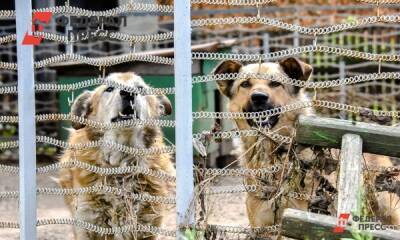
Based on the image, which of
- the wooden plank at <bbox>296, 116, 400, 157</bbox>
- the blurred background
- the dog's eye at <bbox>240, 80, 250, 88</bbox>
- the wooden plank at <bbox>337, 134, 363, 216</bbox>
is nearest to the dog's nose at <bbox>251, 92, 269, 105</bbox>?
the dog's eye at <bbox>240, 80, 250, 88</bbox>

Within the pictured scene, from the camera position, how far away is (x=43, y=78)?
1385cm

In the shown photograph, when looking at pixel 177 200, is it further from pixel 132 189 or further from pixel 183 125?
pixel 132 189

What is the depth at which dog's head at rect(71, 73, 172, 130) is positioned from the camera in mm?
6566

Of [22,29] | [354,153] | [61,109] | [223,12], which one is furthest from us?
[223,12]

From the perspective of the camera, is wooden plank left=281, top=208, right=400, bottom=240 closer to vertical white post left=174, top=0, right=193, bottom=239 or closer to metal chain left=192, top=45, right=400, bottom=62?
vertical white post left=174, top=0, right=193, bottom=239

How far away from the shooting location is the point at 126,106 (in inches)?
263

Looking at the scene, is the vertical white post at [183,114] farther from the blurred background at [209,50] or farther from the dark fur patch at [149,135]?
the blurred background at [209,50]

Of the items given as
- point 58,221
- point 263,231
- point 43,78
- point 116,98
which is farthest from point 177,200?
point 43,78

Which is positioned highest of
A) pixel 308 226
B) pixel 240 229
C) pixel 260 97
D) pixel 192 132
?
pixel 260 97

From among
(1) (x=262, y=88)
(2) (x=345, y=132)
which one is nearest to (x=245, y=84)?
(1) (x=262, y=88)

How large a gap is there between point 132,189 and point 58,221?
656mm

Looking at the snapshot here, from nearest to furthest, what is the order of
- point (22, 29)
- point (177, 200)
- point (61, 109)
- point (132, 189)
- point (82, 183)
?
point (177, 200) → point (22, 29) → point (132, 189) → point (82, 183) → point (61, 109)

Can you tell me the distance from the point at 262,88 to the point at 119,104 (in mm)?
1152

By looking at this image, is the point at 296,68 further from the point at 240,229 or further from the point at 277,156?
the point at 240,229
